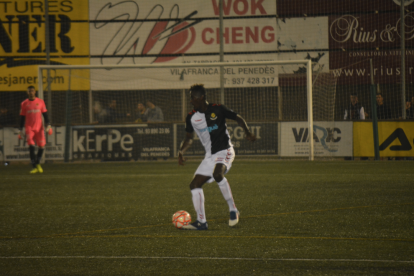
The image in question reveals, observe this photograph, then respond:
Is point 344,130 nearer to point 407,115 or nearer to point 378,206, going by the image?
point 407,115

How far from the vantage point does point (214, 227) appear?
6.67m

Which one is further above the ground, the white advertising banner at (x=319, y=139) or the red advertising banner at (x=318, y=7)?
the red advertising banner at (x=318, y=7)

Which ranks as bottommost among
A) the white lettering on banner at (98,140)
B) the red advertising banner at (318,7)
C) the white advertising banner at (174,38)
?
the white lettering on banner at (98,140)

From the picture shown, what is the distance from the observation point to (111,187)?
11.1 meters

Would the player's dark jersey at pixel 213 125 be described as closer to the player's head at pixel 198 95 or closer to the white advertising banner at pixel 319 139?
the player's head at pixel 198 95

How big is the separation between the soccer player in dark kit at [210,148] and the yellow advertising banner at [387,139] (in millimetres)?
10430

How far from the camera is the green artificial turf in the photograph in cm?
486

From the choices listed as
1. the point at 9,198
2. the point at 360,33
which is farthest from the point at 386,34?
the point at 9,198

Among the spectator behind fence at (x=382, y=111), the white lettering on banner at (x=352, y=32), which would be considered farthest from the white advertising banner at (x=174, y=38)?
the spectator behind fence at (x=382, y=111)

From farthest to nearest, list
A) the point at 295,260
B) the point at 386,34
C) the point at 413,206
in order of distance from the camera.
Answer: the point at 386,34 → the point at 413,206 → the point at 295,260

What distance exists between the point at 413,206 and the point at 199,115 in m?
3.44

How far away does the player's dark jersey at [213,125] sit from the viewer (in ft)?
21.9

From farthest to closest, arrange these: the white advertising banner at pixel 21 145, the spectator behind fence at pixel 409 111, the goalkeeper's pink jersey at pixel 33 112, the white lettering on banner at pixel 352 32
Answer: the white lettering on banner at pixel 352 32
the white advertising banner at pixel 21 145
the spectator behind fence at pixel 409 111
the goalkeeper's pink jersey at pixel 33 112
